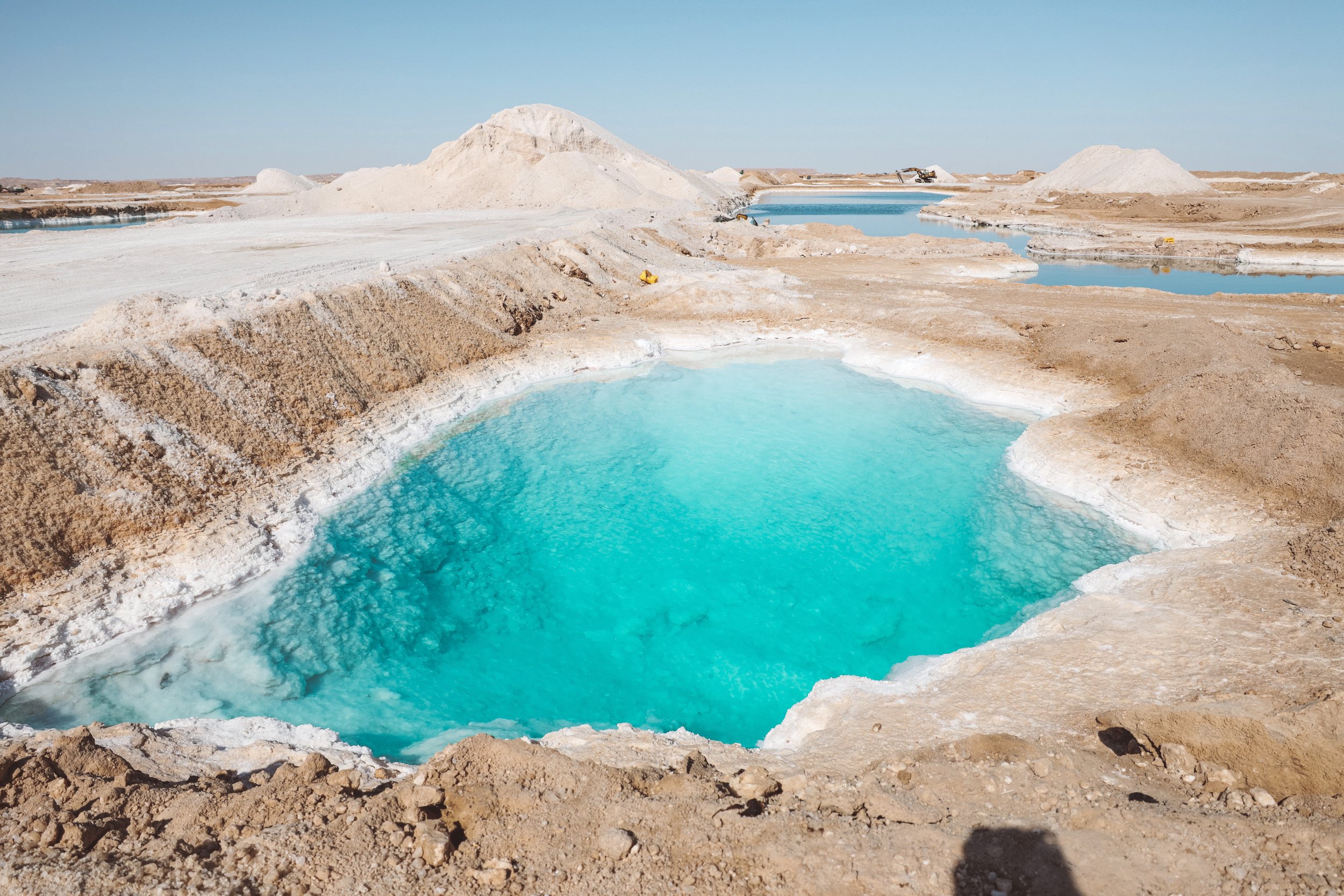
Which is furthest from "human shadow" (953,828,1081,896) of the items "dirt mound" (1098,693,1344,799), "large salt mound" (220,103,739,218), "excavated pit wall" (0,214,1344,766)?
"large salt mound" (220,103,739,218)

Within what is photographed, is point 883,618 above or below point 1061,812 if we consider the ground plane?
below

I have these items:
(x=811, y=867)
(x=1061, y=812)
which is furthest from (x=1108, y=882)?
(x=811, y=867)

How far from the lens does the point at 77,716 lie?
815 cm

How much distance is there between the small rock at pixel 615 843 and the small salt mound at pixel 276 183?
106 meters

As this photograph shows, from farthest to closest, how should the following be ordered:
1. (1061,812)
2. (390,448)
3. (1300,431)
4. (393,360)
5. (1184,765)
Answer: (393,360)
(390,448)
(1300,431)
(1184,765)
(1061,812)

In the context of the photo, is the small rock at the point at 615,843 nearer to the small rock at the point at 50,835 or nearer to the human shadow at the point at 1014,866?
the human shadow at the point at 1014,866

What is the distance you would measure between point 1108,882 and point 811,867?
6.34 ft

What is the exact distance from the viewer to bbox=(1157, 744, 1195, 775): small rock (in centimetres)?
611

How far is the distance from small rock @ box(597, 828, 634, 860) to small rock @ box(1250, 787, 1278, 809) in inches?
193

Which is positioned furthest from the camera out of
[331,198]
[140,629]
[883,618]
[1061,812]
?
[331,198]

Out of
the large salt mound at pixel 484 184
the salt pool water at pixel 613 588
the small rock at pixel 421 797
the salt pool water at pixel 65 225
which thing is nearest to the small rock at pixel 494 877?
the small rock at pixel 421 797

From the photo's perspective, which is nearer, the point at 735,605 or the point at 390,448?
the point at 735,605

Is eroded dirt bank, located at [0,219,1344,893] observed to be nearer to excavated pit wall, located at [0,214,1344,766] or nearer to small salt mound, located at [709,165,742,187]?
excavated pit wall, located at [0,214,1344,766]

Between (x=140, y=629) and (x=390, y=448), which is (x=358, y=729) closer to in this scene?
(x=140, y=629)
